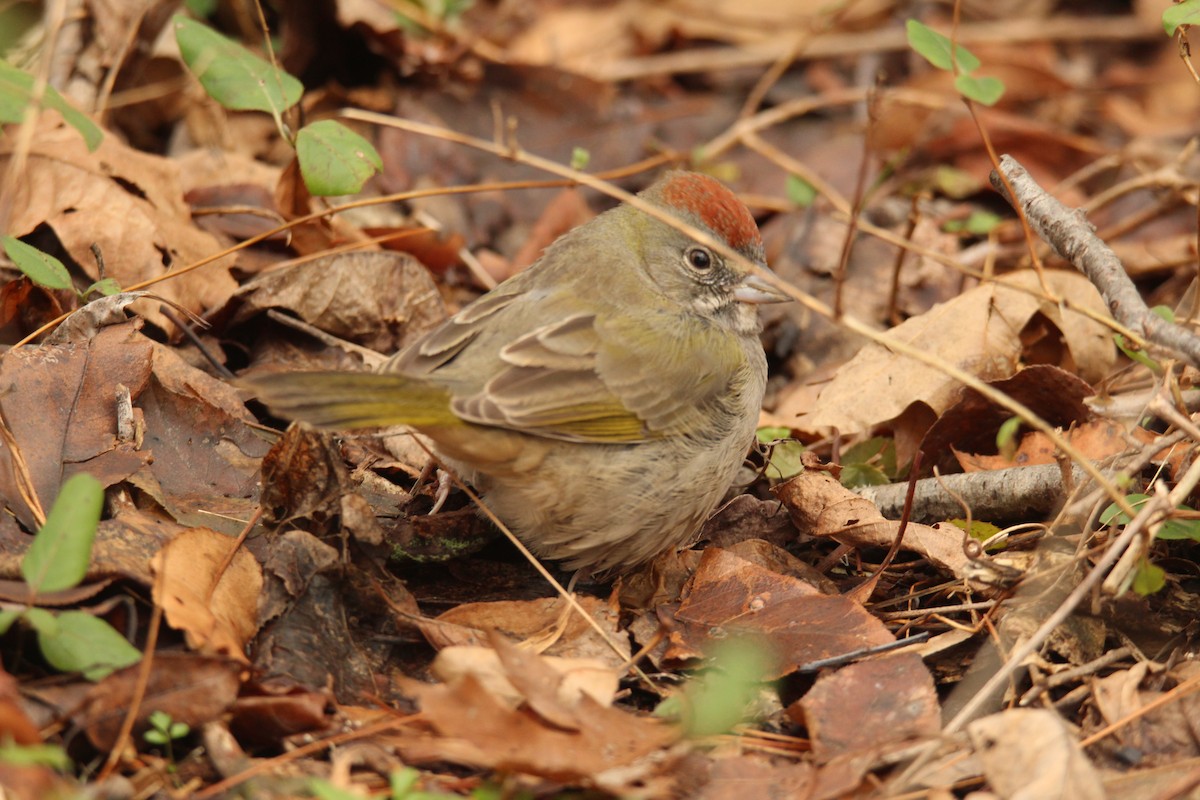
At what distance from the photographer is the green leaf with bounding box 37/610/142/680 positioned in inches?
112

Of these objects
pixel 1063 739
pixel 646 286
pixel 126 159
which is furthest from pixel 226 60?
pixel 1063 739

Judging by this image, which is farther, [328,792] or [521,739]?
[521,739]

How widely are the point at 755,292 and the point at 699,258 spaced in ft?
0.77

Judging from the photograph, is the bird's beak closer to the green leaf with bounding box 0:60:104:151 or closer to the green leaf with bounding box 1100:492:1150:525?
the green leaf with bounding box 1100:492:1150:525

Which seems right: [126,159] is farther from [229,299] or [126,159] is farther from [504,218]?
[504,218]

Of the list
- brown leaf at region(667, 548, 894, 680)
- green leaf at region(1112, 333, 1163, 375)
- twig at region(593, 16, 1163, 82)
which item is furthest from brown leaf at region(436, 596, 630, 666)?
twig at region(593, 16, 1163, 82)

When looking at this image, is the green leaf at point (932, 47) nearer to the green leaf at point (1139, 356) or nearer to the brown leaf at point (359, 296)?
the green leaf at point (1139, 356)

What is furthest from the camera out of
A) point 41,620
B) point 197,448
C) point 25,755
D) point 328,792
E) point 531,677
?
point 197,448

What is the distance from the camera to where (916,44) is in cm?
429

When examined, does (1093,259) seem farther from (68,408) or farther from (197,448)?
(68,408)

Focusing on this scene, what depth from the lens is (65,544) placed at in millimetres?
2812

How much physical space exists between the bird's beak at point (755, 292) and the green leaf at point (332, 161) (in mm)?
1335

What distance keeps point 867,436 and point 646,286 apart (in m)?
1.11

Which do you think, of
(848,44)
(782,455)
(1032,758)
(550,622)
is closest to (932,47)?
(782,455)
